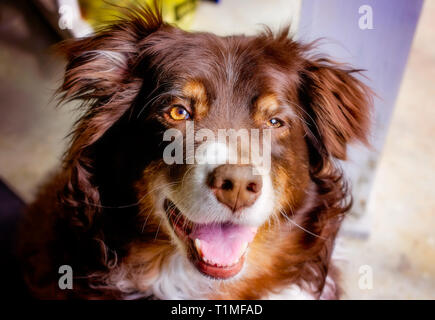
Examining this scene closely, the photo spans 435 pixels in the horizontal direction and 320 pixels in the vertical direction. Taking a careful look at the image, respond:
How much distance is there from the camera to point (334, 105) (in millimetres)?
2061

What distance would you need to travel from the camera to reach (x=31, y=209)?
2795 mm

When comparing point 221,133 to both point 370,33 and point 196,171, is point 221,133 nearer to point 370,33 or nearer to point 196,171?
point 196,171

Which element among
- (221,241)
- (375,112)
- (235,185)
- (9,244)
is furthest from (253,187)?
(9,244)

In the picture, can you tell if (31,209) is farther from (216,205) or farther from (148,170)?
(216,205)

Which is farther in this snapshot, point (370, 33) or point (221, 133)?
point (370, 33)

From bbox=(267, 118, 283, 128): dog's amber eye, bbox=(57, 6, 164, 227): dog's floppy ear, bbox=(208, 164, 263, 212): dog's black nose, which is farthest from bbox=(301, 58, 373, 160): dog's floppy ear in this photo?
bbox=(57, 6, 164, 227): dog's floppy ear

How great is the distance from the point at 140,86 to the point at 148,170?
0.35m

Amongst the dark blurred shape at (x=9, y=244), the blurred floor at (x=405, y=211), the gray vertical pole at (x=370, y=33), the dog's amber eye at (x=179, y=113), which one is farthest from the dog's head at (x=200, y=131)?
the blurred floor at (x=405, y=211)

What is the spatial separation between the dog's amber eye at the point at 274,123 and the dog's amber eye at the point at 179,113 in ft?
1.07

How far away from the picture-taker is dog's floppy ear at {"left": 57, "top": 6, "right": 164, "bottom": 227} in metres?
1.96

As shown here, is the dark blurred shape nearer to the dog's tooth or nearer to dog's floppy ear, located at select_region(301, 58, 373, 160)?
the dog's tooth

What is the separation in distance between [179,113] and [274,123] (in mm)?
382

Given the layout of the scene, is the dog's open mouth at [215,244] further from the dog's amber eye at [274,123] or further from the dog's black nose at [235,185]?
the dog's amber eye at [274,123]

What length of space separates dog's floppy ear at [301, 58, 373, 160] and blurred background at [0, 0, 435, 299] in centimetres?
27
